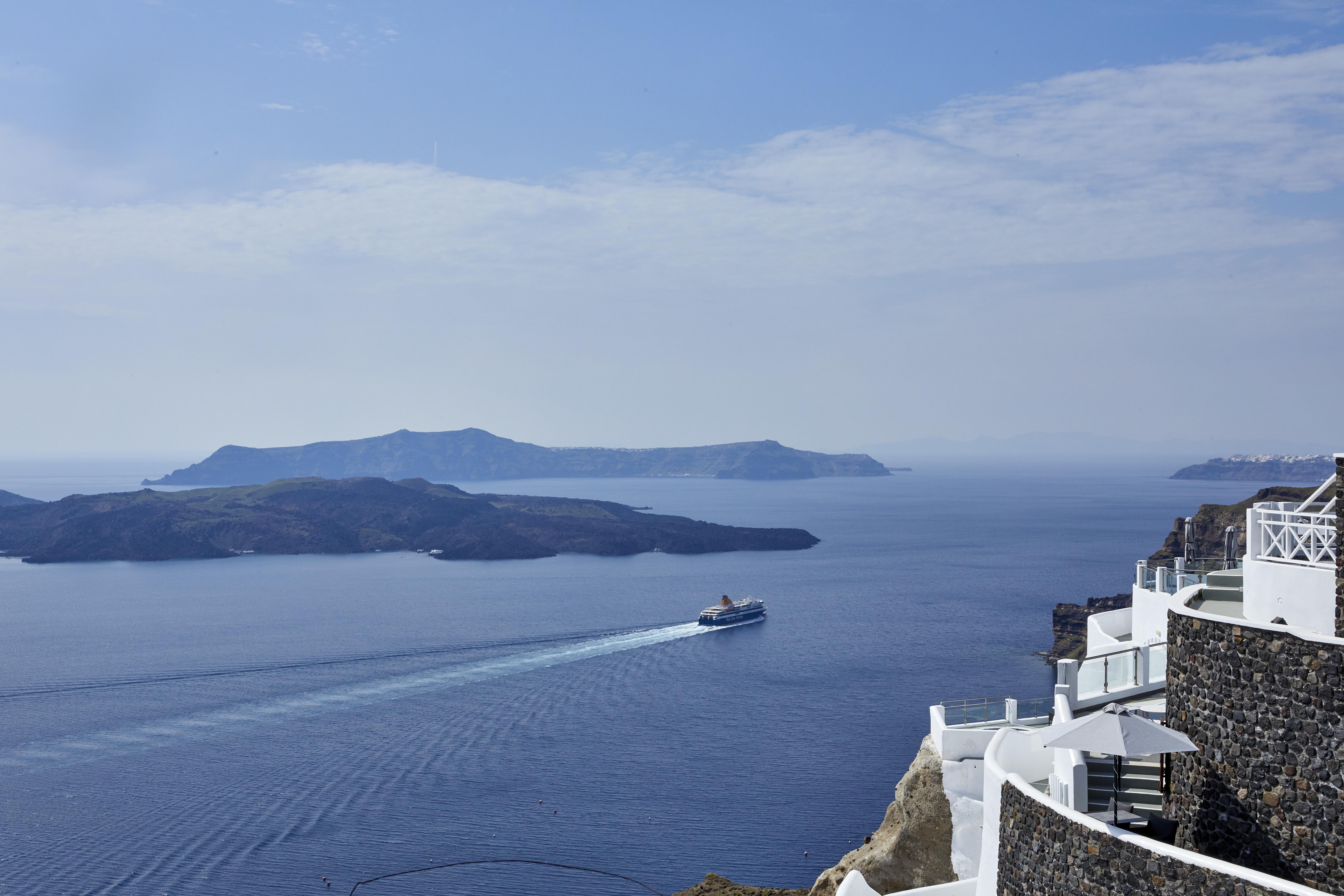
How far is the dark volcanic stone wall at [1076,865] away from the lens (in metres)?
9.23

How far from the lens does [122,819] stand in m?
37.8

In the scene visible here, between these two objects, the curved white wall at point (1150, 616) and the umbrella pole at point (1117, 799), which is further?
the curved white wall at point (1150, 616)

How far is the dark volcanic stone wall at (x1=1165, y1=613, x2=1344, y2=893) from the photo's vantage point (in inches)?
387

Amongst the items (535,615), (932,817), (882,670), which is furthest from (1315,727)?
(535,615)

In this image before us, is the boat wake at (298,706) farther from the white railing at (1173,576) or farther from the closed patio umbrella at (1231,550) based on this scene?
the closed patio umbrella at (1231,550)

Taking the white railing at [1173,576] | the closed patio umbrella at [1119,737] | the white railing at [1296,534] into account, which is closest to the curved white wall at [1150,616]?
the white railing at [1173,576]

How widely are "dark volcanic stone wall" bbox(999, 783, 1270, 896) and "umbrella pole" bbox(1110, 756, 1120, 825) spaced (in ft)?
2.78

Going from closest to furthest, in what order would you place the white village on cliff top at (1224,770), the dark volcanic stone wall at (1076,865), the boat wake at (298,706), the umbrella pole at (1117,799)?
the dark volcanic stone wall at (1076,865), the white village on cliff top at (1224,770), the umbrella pole at (1117,799), the boat wake at (298,706)

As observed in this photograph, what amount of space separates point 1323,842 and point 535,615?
2960 inches

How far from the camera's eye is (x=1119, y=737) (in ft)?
35.2

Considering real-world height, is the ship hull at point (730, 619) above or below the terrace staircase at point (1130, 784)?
below

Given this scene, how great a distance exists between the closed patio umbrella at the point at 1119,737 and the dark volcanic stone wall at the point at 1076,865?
782 millimetres

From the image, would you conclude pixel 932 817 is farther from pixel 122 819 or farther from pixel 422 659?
pixel 422 659

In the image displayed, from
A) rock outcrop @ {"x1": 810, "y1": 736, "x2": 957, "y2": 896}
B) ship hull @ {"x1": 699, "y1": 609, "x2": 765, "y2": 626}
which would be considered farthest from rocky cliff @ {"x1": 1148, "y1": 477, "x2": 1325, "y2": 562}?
rock outcrop @ {"x1": 810, "y1": 736, "x2": 957, "y2": 896}
